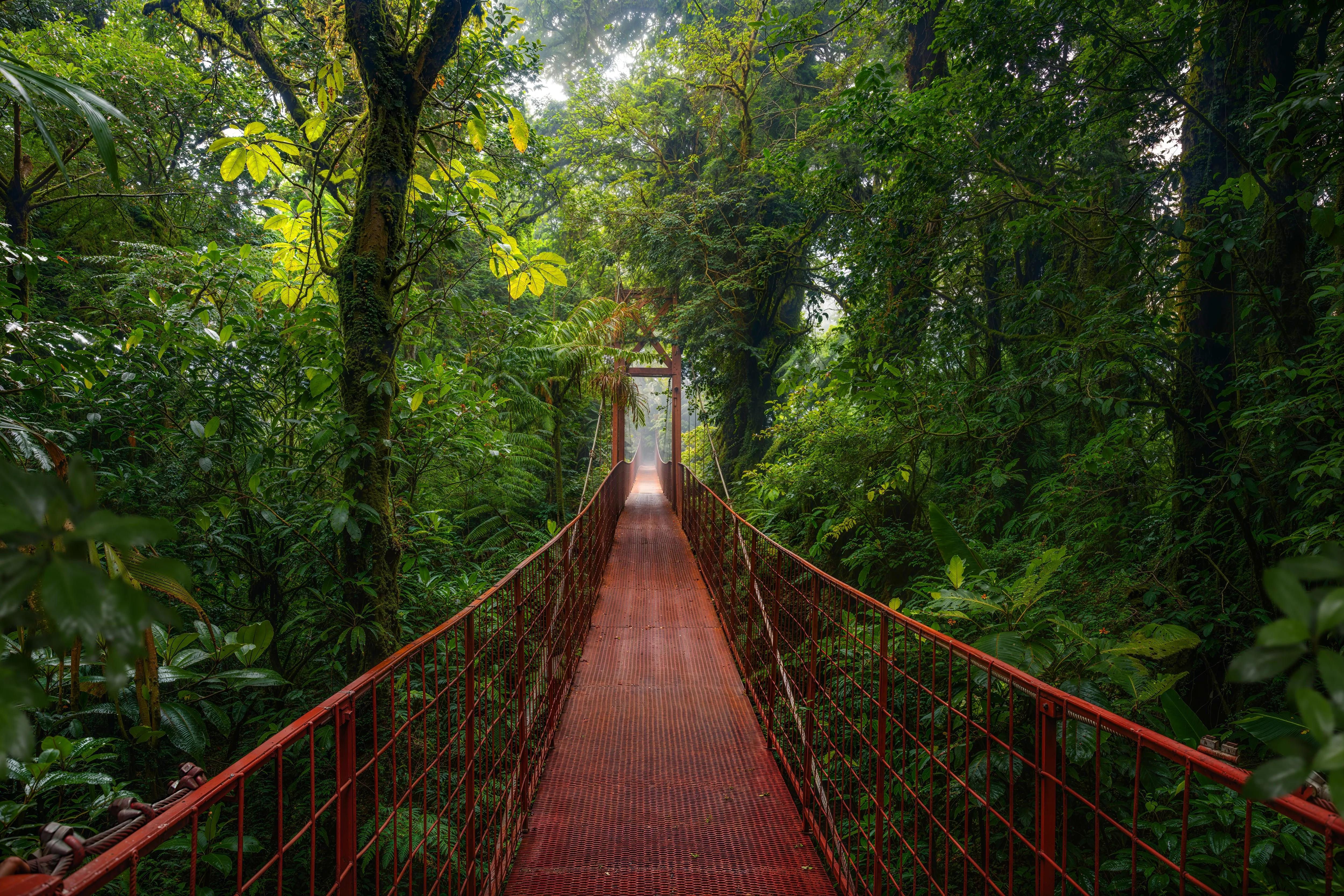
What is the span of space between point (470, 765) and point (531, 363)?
471cm

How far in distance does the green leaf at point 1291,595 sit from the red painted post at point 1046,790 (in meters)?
1.09

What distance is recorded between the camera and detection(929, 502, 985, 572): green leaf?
13.6 feet

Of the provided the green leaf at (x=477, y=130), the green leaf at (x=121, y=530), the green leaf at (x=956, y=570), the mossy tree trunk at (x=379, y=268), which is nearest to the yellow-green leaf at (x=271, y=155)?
the mossy tree trunk at (x=379, y=268)

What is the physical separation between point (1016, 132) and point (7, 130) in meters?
8.75

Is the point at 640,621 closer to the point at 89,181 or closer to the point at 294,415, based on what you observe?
the point at 294,415

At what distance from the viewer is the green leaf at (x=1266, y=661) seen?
48 cm

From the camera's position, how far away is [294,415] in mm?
3176

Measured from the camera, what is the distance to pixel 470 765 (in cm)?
221

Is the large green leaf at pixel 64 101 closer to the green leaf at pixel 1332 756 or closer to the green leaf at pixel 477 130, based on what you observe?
the green leaf at pixel 1332 756

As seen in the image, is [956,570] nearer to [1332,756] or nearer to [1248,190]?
[1248,190]

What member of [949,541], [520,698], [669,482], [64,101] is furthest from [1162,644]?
[669,482]

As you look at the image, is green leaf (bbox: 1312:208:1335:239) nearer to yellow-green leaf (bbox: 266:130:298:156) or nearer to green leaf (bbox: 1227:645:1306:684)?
green leaf (bbox: 1227:645:1306:684)

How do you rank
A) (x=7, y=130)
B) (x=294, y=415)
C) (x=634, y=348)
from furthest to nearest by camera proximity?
(x=634, y=348) → (x=7, y=130) → (x=294, y=415)

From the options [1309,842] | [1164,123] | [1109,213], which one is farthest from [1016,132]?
[1309,842]
